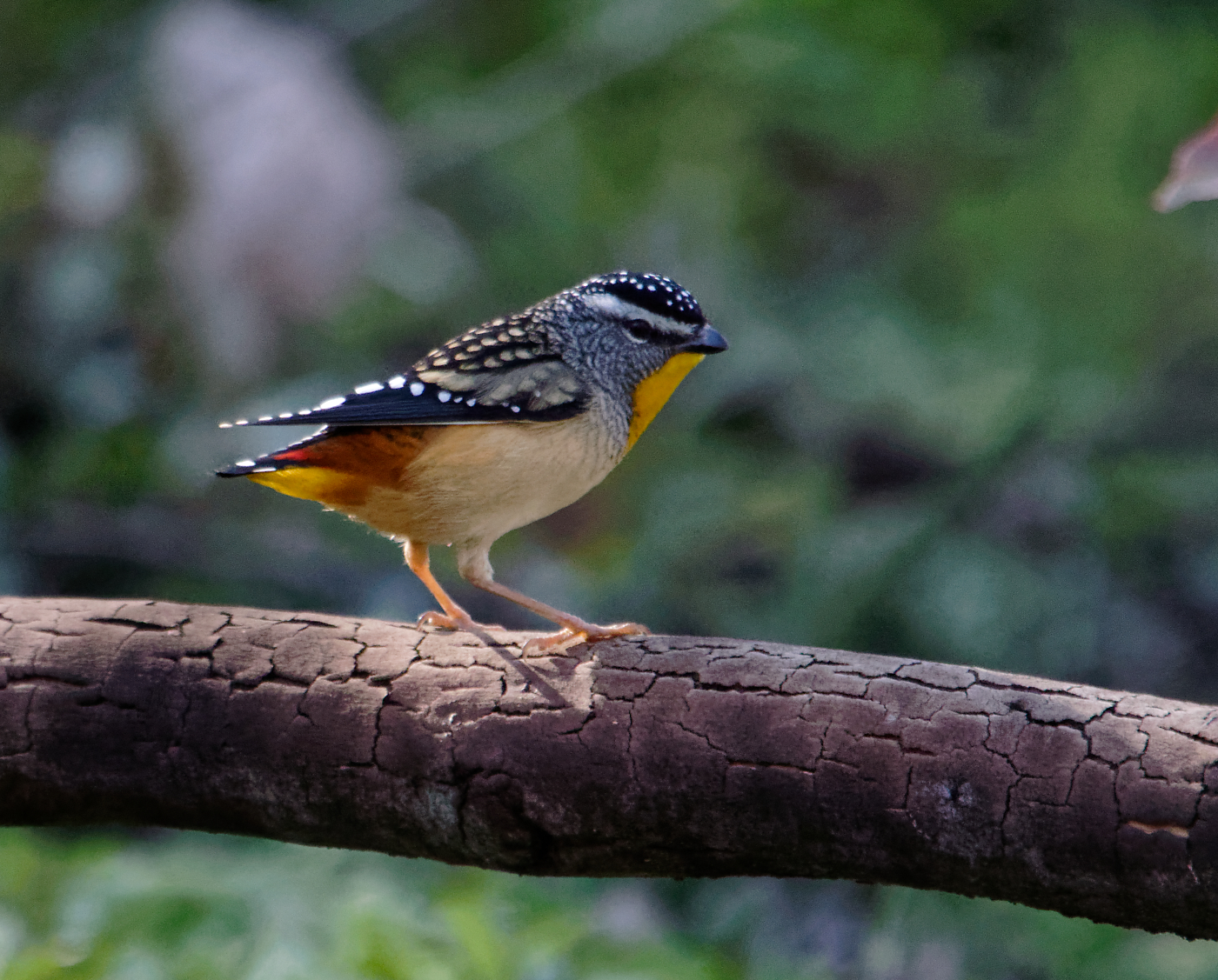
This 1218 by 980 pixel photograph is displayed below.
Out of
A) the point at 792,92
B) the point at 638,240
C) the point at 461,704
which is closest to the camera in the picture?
the point at 461,704

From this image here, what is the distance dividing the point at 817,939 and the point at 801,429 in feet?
8.78

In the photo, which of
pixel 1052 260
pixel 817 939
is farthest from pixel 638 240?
pixel 817 939

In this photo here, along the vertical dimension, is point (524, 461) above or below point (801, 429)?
above

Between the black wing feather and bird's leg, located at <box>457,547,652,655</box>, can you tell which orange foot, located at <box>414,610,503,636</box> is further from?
the black wing feather

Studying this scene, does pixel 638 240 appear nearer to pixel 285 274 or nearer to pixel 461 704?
pixel 285 274

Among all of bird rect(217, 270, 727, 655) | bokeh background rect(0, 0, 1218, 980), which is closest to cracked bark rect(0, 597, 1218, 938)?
bird rect(217, 270, 727, 655)

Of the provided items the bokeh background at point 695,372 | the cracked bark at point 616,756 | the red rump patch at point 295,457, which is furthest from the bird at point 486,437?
the bokeh background at point 695,372

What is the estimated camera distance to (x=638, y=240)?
7535 mm

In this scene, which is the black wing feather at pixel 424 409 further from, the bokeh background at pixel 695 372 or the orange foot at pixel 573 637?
the bokeh background at pixel 695 372

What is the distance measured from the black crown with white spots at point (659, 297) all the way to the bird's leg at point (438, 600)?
31.7 inches

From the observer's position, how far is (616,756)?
226cm

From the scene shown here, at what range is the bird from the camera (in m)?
2.87

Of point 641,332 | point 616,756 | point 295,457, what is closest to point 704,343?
point 641,332

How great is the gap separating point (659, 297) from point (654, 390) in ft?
0.77
